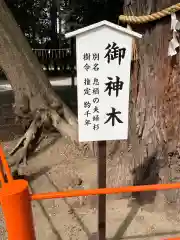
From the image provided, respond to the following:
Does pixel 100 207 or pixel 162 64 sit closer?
pixel 100 207

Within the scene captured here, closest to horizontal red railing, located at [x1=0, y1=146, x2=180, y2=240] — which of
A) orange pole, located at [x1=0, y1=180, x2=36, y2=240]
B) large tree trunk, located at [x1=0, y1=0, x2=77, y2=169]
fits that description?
orange pole, located at [x1=0, y1=180, x2=36, y2=240]

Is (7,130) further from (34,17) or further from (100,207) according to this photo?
(34,17)

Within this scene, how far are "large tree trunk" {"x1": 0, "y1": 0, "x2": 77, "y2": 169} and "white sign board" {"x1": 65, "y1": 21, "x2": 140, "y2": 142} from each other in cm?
219

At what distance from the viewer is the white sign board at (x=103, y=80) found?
5.37 ft

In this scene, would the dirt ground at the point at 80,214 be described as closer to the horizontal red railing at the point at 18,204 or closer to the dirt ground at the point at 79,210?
the dirt ground at the point at 79,210

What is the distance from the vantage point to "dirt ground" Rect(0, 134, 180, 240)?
2383 mm

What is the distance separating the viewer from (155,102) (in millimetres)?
2561

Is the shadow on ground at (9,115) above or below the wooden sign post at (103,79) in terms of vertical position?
below

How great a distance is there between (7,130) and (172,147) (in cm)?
359

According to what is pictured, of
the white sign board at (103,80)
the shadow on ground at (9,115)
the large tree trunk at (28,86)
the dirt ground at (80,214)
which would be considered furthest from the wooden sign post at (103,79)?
the shadow on ground at (9,115)

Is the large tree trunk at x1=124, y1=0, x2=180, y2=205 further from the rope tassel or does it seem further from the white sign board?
the white sign board

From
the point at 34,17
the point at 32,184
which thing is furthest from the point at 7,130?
the point at 34,17

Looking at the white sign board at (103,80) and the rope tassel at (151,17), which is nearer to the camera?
the white sign board at (103,80)

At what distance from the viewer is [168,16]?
234 cm
